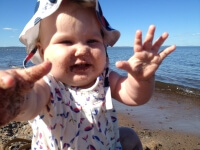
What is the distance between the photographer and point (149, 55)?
1771 millimetres

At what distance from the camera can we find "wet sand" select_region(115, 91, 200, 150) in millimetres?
4344

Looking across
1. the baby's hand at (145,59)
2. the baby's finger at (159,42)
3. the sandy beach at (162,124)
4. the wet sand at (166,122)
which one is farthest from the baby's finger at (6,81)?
the wet sand at (166,122)

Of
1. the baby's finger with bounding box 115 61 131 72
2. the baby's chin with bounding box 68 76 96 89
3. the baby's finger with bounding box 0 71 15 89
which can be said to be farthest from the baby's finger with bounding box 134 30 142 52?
the baby's finger with bounding box 0 71 15 89

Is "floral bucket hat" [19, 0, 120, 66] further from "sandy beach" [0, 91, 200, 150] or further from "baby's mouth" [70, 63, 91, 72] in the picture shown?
"sandy beach" [0, 91, 200, 150]

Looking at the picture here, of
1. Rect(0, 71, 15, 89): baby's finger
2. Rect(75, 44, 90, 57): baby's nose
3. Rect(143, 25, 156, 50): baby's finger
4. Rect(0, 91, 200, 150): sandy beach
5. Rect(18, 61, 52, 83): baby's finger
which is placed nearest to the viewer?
Rect(0, 71, 15, 89): baby's finger

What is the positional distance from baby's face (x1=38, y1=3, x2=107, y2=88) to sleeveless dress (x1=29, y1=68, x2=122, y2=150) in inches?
4.5

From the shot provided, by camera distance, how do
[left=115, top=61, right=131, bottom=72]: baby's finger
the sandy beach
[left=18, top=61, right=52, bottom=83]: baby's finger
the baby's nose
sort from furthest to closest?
the sandy beach < the baby's nose < [left=115, top=61, right=131, bottom=72]: baby's finger < [left=18, top=61, right=52, bottom=83]: baby's finger

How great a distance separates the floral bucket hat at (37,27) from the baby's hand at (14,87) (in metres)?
1.00

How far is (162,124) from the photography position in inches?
212

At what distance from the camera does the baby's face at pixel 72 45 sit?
6.56 ft

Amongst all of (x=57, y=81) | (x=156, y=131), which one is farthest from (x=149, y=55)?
(x=156, y=131)

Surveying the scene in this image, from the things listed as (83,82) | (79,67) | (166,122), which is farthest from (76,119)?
(166,122)

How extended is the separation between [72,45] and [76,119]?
0.63 metres

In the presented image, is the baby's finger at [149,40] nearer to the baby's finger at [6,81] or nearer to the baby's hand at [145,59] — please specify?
the baby's hand at [145,59]
